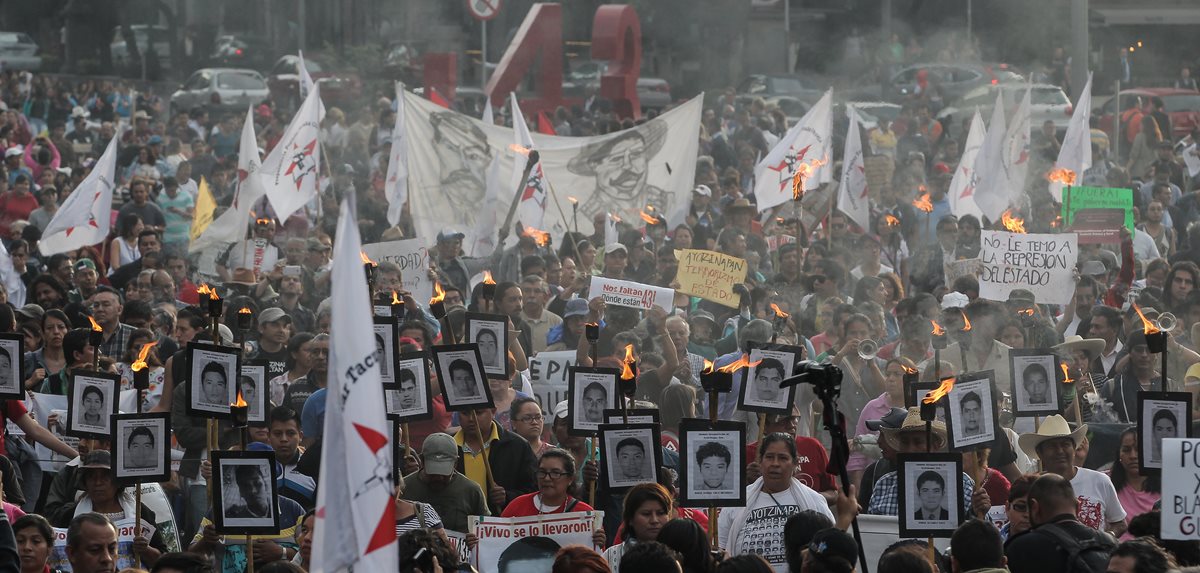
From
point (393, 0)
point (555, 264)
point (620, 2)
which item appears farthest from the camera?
point (620, 2)

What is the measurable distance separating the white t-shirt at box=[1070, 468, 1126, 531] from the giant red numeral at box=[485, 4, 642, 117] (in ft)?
59.8

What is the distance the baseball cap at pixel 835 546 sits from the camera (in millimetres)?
5281

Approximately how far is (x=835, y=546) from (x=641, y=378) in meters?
4.46

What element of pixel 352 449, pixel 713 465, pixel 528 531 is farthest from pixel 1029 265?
pixel 352 449

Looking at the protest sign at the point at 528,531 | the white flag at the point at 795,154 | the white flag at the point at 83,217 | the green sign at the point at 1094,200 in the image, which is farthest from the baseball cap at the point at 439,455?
the white flag at the point at 795,154

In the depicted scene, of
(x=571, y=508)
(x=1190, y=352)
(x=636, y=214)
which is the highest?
(x=636, y=214)

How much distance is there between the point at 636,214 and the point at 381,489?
12065 mm

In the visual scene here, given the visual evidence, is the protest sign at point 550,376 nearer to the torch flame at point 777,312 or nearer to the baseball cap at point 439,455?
the torch flame at point 777,312

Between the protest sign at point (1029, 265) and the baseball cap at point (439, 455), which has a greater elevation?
the protest sign at point (1029, 265)

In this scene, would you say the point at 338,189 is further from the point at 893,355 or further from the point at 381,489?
the point at 381,489

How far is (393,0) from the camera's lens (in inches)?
1395

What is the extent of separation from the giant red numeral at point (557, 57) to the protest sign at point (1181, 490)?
19379 millimetres

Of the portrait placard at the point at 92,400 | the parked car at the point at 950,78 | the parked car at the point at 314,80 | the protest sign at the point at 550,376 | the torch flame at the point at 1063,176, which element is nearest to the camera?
the portrait placard at the point at 92,400

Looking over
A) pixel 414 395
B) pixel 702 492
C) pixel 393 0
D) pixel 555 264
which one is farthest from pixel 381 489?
pixel 393 0
